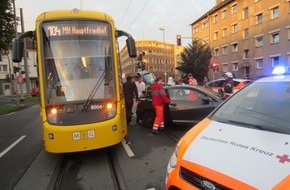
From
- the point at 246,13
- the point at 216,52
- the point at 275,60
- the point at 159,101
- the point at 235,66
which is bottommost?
the point at 159,101

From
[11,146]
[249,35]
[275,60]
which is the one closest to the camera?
[11,146]

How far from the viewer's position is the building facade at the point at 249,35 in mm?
38056

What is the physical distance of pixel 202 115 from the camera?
32.3ft

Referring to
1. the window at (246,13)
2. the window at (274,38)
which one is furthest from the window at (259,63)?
the window at (246,13)

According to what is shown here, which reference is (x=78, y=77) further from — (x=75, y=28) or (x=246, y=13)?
(x=246, y=13)

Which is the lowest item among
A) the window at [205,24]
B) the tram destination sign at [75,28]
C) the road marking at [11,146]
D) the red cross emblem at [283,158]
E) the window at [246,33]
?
the road marking at [11,146]

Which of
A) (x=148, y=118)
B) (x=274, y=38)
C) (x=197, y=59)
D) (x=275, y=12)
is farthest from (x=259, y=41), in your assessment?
(x=148, y=118)

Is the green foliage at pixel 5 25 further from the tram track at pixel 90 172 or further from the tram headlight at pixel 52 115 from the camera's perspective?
the tram track at pixel 90 172

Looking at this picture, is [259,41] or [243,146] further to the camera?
[259,41]

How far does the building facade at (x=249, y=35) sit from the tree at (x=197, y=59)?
3810mm

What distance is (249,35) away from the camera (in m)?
45.1

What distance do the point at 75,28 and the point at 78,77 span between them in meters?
1.08

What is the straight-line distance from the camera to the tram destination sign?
731 cm

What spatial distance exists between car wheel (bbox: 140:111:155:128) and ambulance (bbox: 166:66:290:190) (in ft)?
23.1
